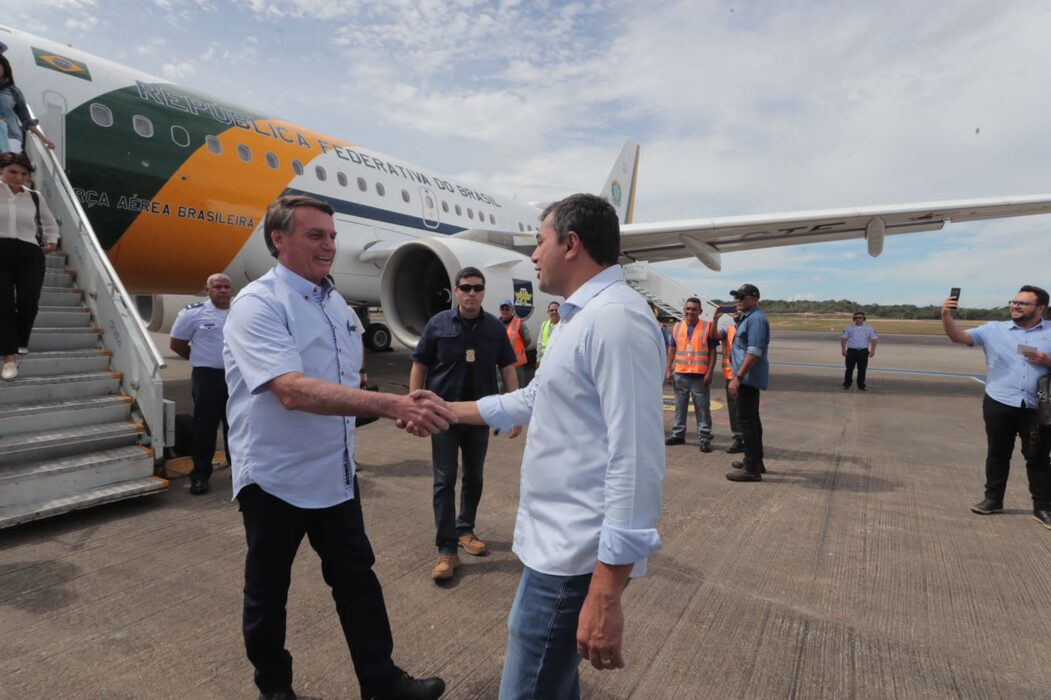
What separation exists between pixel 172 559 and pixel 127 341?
2181mm

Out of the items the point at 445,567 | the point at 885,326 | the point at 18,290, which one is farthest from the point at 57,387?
the point at 885,326

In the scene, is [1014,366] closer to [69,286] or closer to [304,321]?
[304,321]

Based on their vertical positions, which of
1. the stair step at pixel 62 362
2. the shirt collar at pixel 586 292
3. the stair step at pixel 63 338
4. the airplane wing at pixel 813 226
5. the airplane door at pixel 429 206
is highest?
the airplane door at pixel 429 206

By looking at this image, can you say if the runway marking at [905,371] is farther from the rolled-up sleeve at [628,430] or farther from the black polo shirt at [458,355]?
the rolled-up sleeve at [628,430]

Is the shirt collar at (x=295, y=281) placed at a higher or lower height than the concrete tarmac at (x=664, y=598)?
higher

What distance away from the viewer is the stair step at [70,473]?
11.2ft

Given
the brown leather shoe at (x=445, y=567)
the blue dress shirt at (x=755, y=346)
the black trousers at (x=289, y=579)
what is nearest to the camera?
the black trousers at (x=289, y=579)

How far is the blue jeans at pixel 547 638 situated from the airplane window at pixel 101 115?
7170mm

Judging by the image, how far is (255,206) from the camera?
7336 mm

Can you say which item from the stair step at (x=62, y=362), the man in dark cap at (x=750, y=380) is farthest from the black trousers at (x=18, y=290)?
the man in dark cap at (x=750, y=380)

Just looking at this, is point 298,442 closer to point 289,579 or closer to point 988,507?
point 289,579

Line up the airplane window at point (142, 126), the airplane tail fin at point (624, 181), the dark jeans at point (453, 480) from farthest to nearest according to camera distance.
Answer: the airplane tail fin at point (624, 181) → the airplane window at point (142, 126) → the dark jeans at point (453, 480)

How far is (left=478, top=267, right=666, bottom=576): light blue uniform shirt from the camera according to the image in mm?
1249

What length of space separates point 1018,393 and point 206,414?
640 centimetres
